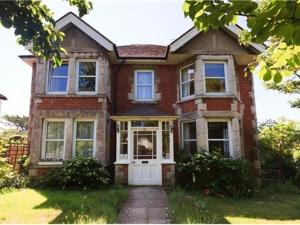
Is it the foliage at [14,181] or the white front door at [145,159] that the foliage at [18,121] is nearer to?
the foliage at [14,181]

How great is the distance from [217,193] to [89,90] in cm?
758

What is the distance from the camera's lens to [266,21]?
6.09ft

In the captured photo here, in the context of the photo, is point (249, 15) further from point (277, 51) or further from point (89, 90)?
point (89, 90)

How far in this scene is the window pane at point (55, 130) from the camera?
1273 centimetres

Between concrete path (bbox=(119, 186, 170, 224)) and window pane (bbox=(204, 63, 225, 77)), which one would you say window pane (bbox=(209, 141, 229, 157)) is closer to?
window pane (bbox=(204, 63, 225, 77))

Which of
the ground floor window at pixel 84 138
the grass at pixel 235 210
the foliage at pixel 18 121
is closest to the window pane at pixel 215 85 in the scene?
the grass at pixel 235 210

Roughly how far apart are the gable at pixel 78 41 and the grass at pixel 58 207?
6.87 meters

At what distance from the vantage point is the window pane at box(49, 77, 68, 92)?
513 inches

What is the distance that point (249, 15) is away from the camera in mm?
1967

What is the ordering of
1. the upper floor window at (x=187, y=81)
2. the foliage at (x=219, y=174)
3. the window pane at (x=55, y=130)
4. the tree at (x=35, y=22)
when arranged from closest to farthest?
the tree at (x=35, y=22) < the foliage at (x=219, y=174) < the window pane at (x=55, y=130) < the upper floor window at (x=187, y=81)

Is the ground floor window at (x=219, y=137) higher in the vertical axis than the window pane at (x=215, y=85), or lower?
lower

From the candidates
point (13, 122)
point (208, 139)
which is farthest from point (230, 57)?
point (13, 122)

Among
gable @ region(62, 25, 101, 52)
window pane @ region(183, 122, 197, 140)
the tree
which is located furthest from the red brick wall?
the tree

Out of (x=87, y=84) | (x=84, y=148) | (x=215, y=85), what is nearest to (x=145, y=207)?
(x=84, y=148)
